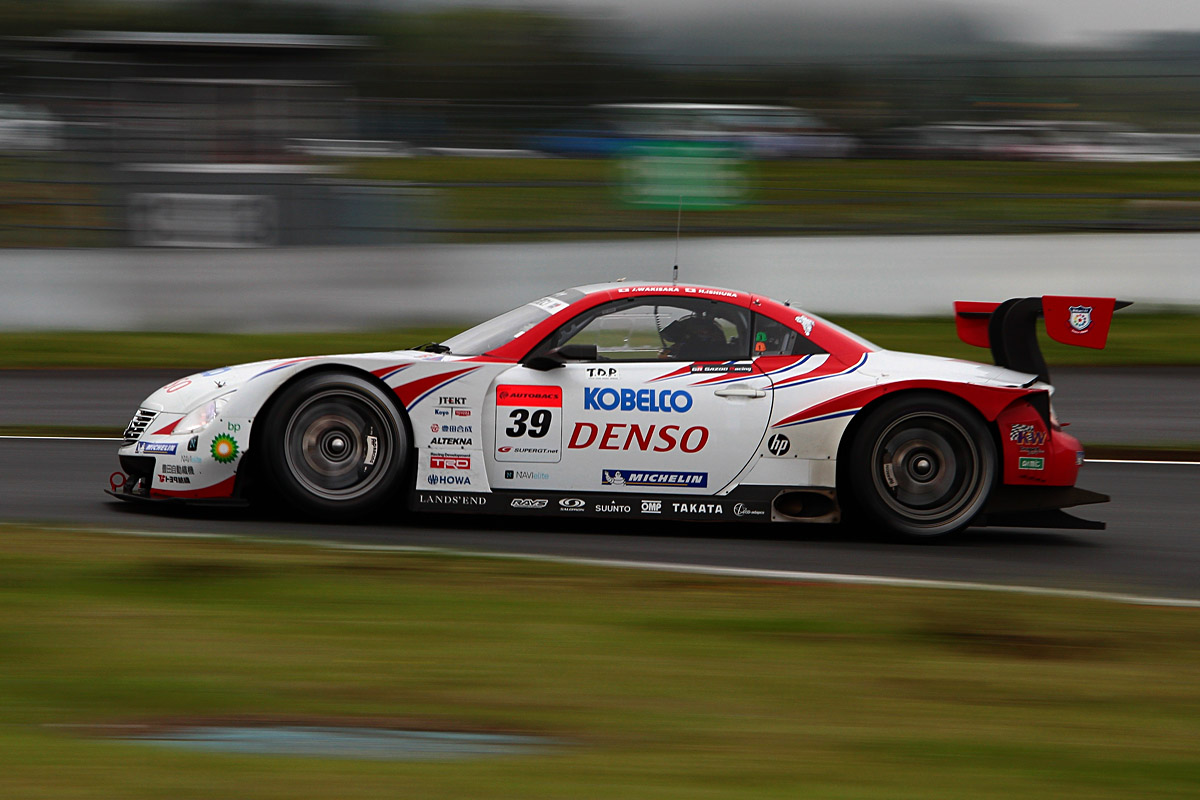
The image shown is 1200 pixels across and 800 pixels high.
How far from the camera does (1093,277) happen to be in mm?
15312

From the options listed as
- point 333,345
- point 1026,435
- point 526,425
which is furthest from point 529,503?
point 333,345

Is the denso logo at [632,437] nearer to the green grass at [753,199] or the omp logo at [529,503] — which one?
the omp logo at [529,503]

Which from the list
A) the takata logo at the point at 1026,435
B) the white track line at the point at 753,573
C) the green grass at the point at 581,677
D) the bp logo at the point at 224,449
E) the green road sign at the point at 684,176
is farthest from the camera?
the green road sign at the point at 684,176

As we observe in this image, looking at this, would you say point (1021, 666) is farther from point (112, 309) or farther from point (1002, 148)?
point (1002, 148)

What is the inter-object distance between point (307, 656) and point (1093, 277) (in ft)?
42.2

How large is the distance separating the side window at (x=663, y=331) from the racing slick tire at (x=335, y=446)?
0.96 metres

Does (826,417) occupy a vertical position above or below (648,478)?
above

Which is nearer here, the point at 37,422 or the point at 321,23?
the point at 37,422

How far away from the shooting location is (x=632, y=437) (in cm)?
689

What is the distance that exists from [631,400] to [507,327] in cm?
84

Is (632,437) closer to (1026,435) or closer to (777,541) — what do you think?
(777,541)

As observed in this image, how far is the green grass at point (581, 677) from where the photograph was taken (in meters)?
3.48

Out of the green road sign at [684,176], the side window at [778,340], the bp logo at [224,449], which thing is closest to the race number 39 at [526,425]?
the side window at [778,340]

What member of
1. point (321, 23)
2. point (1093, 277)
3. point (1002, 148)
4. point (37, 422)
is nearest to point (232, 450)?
point (37, 422)
